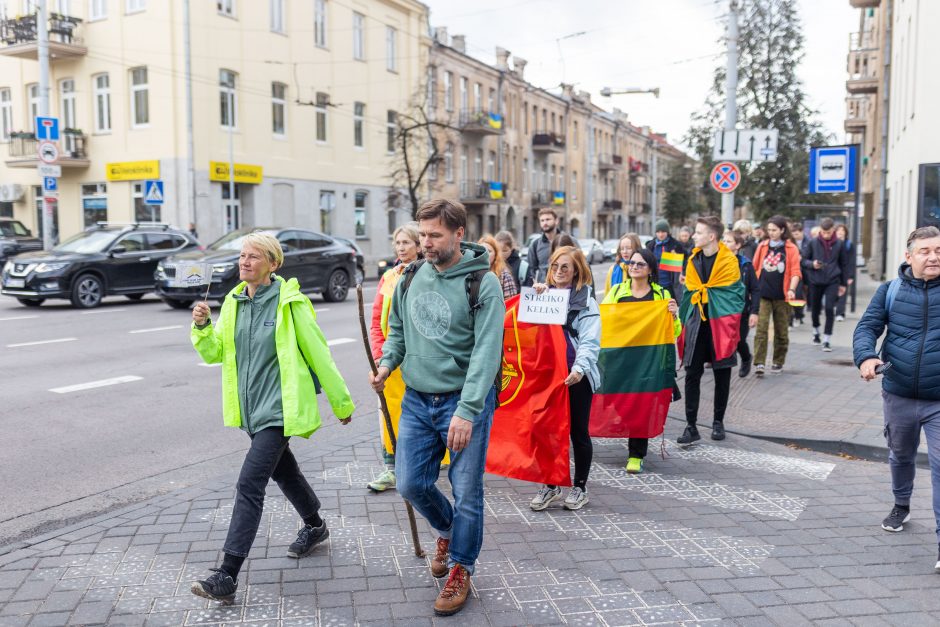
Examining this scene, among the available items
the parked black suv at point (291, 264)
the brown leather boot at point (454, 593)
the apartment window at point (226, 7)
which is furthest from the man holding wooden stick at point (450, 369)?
the apartment window at point (226, 7)

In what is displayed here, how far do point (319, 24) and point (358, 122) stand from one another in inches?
173

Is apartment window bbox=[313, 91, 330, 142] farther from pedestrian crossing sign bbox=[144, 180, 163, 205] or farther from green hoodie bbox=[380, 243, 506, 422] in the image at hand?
green hoodie bbox=[380, 243, 506, 422]

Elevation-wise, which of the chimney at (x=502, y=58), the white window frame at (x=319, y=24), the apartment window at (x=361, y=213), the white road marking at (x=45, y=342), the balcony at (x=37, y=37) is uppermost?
the chimney at (x=502, y=58)

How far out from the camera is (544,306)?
5.26 m

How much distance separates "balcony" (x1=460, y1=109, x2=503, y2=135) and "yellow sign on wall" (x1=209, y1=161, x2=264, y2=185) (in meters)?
16.1

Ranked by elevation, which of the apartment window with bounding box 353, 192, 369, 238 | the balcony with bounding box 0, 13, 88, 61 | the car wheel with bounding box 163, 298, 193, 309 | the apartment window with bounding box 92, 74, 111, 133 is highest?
the balcony with bounding box 0, 13, 88, 61

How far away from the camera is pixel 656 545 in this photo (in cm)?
460

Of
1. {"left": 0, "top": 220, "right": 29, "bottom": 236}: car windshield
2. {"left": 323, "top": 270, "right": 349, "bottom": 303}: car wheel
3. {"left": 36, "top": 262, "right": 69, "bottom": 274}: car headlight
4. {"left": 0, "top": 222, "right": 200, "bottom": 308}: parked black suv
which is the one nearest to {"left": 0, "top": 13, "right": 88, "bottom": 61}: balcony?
{"left": 0, "top": 220, "right": 29, "bottom": 236}: car windshield

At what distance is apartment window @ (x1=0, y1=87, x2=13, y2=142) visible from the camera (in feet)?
110

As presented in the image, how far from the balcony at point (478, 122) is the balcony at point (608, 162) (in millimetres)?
23723

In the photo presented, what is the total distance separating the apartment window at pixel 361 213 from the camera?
37000mm

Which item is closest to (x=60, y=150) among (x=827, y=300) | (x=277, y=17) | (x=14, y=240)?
(x=14, y=240)

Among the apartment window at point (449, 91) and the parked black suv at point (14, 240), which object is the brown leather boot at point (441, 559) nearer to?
the parked black suv at point (14, 240)

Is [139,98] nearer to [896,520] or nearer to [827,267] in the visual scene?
[827,267]
